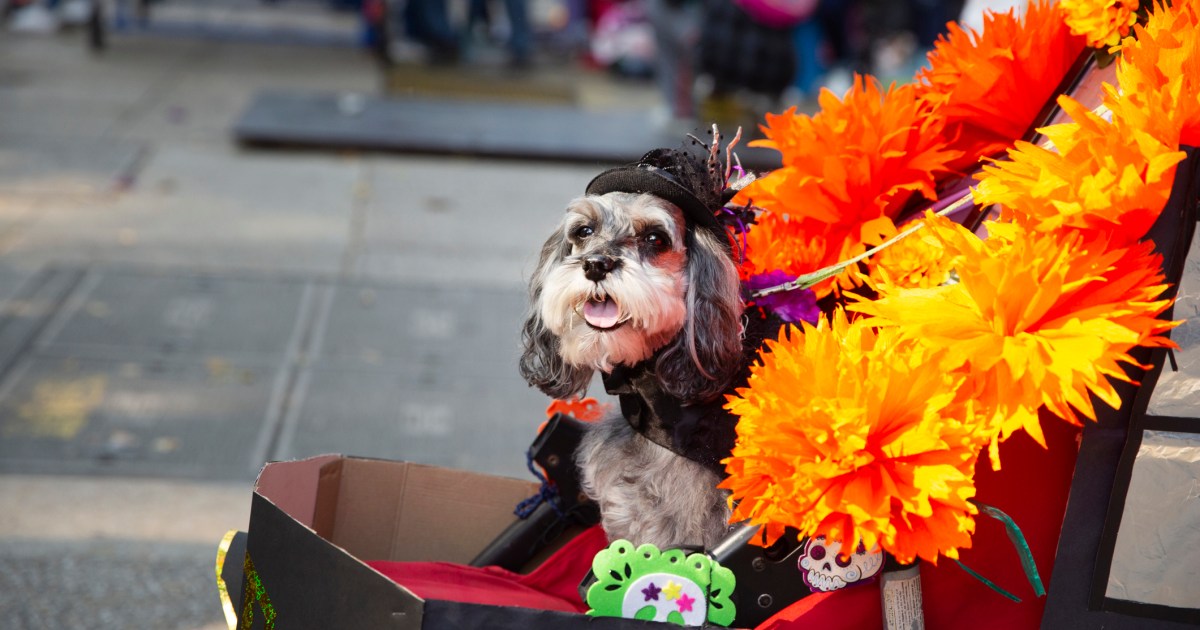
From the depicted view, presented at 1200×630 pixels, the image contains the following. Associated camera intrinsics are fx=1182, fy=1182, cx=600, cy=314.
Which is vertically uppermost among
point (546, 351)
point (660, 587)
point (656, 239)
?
point (656, 239)

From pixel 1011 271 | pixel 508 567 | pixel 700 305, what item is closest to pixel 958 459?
pixel 1011 271

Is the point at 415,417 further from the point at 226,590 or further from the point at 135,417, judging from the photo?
the point at 226,590

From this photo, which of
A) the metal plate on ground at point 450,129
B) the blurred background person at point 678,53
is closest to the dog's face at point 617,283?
the metal plate on ground at point 450,129

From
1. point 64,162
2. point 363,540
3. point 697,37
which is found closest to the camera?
point 363,540

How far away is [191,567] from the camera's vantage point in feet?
10.7

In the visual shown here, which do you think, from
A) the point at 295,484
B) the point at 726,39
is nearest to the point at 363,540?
the point at 295,484

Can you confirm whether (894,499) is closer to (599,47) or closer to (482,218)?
(482,218)

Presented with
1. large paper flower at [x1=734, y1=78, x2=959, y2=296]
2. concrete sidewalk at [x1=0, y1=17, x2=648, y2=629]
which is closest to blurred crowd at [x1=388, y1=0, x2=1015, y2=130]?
concrete sidewalk at [x1=0, y1=17, x2=648, y2=629]

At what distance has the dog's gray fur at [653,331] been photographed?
2131mm

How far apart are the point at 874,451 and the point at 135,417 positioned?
3.08 m

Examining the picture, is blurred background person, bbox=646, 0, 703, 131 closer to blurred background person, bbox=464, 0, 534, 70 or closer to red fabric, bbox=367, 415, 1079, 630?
blurred background person, bbox=464, 0, 534, 70

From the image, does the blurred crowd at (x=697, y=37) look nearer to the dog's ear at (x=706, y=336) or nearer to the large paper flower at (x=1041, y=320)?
the dog's ear at (x=706, y=336)

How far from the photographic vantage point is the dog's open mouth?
82.8 inches

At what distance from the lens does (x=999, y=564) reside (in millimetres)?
1986
